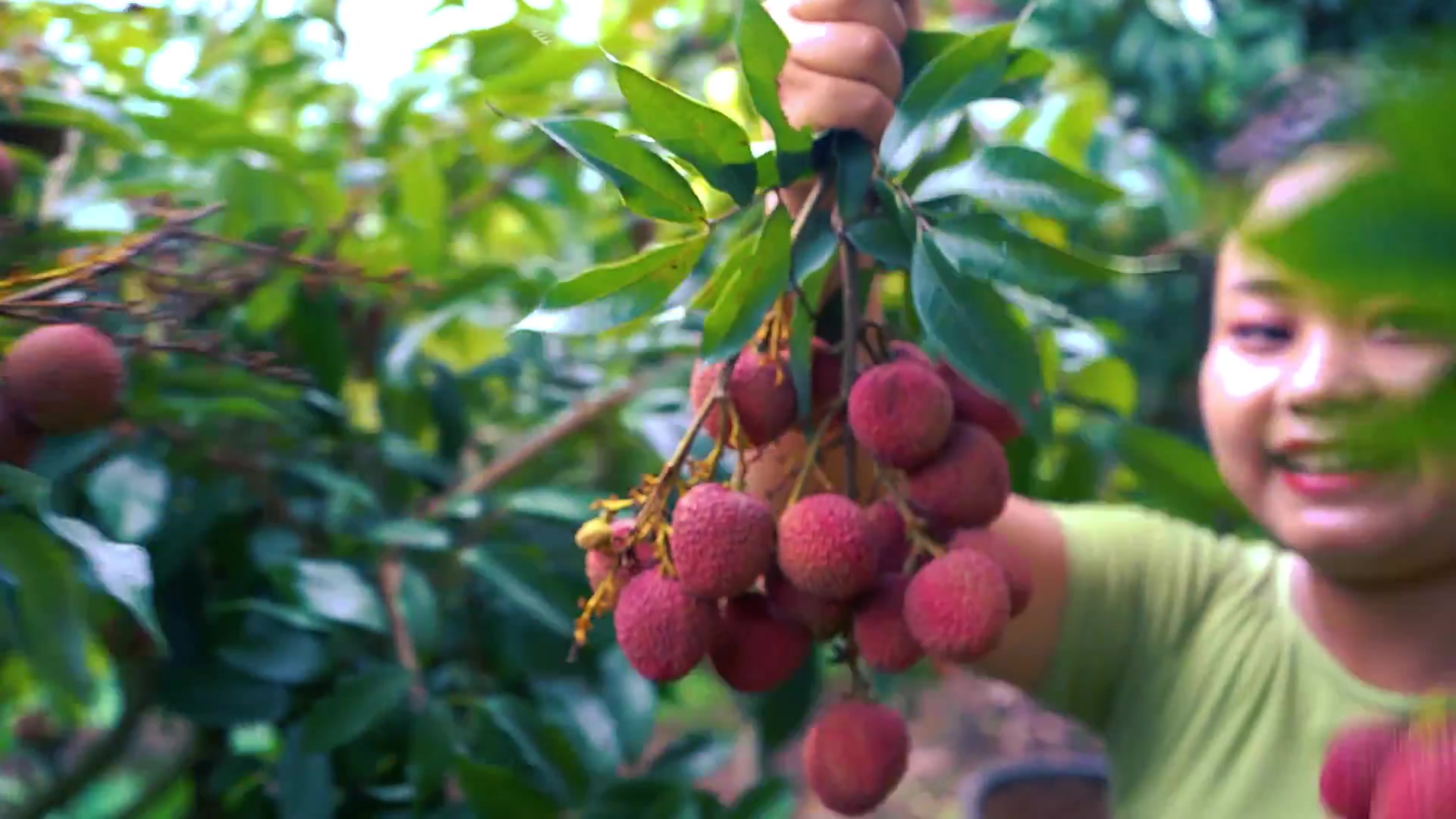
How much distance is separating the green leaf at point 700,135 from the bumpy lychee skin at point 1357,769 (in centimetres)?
29

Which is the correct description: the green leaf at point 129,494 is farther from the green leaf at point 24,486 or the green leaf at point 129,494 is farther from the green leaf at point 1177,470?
the green leaf at point 1177,470

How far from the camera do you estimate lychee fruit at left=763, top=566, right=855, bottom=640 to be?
49 centimetres

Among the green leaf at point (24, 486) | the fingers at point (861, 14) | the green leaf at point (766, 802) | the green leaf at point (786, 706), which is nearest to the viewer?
the green leaf at point (24, 486)

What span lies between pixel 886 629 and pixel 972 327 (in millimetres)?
141

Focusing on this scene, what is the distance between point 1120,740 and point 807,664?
24cm

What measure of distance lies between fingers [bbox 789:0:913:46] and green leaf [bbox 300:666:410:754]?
497mm

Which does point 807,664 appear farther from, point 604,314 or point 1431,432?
point 1431,432

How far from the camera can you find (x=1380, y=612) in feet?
1.96

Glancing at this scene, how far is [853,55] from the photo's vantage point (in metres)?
0.49

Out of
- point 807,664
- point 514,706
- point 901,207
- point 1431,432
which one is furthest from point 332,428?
point 1431,432

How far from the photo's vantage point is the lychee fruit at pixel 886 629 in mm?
468

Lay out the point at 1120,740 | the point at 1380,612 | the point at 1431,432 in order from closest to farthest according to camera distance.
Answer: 1. the point at 1431,432
2. the point at 1380,612
3. the point at 1120,740

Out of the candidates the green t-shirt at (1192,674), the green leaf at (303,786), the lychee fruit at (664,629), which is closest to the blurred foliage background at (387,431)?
the green leaf at (303,786)

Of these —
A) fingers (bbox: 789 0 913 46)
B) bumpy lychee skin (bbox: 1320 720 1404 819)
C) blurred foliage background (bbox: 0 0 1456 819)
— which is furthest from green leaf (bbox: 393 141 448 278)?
bumpy lychee skin (bbox: 1320 720 1404 819)
